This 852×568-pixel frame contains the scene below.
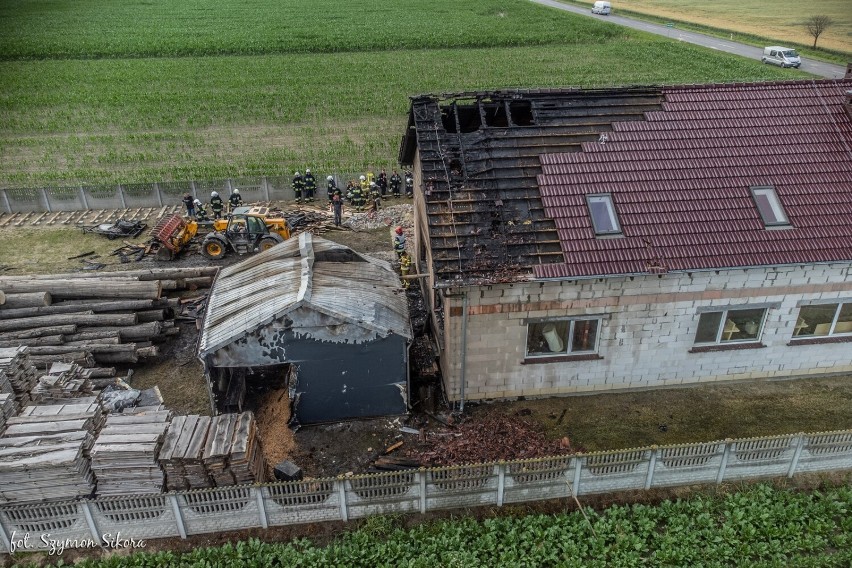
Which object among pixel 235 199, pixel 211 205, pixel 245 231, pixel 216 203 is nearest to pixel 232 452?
pixel 245 231

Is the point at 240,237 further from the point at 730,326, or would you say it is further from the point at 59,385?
the point at 730,326

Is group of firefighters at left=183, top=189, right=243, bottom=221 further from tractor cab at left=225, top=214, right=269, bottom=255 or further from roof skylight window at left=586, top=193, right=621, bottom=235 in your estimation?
roof skylight window at left=586, top=193, right=621, bottom=235

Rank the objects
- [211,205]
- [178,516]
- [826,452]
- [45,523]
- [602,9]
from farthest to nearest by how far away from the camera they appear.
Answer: [602,9] → [211,205] → [826,452] → [178,516] → [45,523]

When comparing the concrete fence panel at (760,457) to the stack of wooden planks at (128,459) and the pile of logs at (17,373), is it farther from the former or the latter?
the pile of logs at (17,373)

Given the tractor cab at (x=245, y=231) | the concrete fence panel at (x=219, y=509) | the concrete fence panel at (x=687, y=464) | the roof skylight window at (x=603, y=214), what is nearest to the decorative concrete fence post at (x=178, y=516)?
the concrete fence panel at (x=219, y=509)

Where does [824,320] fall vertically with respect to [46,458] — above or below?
above

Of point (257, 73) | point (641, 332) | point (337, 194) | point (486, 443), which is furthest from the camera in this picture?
point (257, 73)

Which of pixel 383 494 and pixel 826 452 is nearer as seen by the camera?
pixel 383 494
